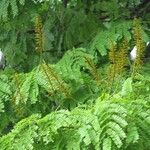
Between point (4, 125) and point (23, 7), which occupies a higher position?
point (23, 7)

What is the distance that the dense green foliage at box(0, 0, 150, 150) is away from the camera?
320 centimetres

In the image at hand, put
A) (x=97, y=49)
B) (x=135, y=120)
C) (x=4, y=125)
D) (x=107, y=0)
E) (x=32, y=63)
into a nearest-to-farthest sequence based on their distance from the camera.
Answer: (x=135, y=120) < (x=4, y=125) < (x=97, y=49) < (x=32, y=63) < (x=107, y=0)

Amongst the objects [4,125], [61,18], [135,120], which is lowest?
[4,125]

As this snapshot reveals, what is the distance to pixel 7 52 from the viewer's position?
5.74 meters

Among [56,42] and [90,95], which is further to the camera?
[56,42]

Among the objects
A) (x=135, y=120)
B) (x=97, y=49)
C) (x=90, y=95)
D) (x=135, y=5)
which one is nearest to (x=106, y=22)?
(x=135, y=5)

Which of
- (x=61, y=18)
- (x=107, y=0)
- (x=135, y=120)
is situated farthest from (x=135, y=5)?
(x=135, y=120)

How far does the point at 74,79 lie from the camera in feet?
14.5

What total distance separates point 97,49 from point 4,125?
1.15m

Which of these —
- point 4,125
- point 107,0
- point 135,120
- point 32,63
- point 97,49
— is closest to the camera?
point 135,120

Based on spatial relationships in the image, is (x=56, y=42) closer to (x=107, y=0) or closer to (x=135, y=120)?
(x=107, y=0)

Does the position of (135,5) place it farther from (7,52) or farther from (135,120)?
(135,120)

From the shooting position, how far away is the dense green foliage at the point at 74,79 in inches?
126

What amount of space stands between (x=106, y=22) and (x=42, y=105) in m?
1.62
